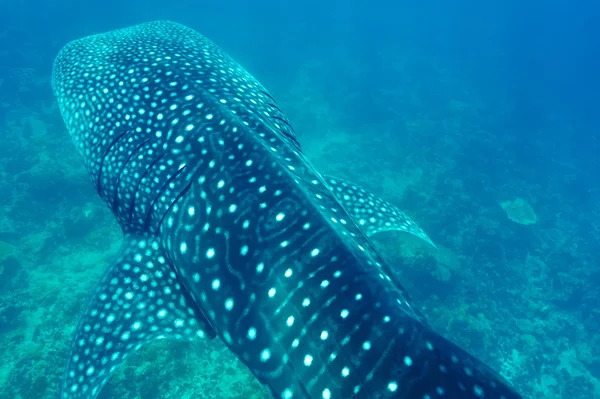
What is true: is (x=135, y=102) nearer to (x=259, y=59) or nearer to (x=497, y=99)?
(x=259, y=59)

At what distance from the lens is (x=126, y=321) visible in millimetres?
3420

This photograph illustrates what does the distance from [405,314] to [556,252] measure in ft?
65.6

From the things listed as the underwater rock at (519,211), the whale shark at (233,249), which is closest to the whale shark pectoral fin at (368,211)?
the whale shark at (233,249)

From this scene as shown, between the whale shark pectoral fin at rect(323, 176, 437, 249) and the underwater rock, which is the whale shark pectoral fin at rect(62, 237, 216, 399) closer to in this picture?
the whale shark pectoral fin at rect(323, 176, 437, 249)

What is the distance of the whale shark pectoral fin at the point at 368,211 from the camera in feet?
15.3

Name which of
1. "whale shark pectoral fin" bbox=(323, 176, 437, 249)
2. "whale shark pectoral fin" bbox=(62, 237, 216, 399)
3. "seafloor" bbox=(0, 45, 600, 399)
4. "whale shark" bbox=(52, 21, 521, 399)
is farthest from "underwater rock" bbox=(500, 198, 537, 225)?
"whale shark pectoral fin" bbox=(62, 237, 216, 399)

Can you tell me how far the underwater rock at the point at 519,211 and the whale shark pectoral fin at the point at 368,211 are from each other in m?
17.4

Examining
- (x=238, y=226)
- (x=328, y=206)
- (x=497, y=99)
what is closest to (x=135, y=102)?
(x=238, y=226)

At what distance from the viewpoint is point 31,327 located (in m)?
9.80

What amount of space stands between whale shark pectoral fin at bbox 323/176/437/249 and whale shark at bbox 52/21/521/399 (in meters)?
0.02

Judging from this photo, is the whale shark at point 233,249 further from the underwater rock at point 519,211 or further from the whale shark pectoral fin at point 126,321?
the underwater rock at point 519,211

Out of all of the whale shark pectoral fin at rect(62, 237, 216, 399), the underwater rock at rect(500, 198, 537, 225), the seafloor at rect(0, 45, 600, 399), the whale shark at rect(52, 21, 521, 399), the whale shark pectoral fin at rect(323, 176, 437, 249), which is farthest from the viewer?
the underwater rock at rect(500, 198, 537, 225)

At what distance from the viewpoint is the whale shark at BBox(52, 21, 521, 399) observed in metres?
2.31

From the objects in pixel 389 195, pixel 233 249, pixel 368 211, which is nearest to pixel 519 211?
pixel 389 195
